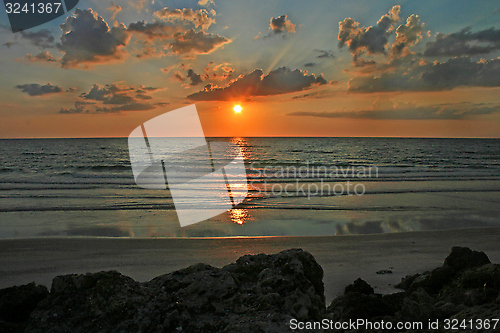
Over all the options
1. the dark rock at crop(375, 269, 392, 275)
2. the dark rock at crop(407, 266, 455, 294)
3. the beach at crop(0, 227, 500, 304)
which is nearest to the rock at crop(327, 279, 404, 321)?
the dark rock at crop(407, 266, 455, 294)

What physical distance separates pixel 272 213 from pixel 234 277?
7.05 meters

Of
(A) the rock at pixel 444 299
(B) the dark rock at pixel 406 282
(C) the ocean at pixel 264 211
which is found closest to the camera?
(A) the rock at pixel 444 299

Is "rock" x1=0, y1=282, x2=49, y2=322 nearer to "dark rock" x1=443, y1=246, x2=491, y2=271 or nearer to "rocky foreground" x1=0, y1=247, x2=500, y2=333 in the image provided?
"rocky foreground" x1=0, y1=247, x2=500, y2=333

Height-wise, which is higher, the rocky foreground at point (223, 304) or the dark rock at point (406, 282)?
the rocky foreground at point (223, 304)

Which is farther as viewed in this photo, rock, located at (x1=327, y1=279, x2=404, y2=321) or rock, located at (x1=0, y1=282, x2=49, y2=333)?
rock, located at (x1=327, y1=279, x2=404, y2=321)

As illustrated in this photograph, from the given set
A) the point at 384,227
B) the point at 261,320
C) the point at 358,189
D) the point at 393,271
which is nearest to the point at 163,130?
the point at 261,320

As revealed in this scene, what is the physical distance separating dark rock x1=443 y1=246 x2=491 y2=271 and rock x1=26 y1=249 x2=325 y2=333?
2.31m

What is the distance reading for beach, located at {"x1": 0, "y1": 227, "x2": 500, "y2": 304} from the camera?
493cm

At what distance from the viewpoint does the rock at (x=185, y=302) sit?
7.20 ft

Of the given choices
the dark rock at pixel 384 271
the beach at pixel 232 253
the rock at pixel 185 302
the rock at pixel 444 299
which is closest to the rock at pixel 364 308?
the rock at pixel 444 299

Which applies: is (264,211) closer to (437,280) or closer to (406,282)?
(406,282)

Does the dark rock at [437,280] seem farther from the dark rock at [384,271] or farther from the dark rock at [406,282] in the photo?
the dark rock at [384,271]

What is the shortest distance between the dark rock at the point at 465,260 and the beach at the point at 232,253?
947 millimetres

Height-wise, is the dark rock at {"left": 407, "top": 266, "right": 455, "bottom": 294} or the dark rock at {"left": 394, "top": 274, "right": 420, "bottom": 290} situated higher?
the dark rock at {"left": 407, "top": 266, "right": 455, "bottom": 294}
